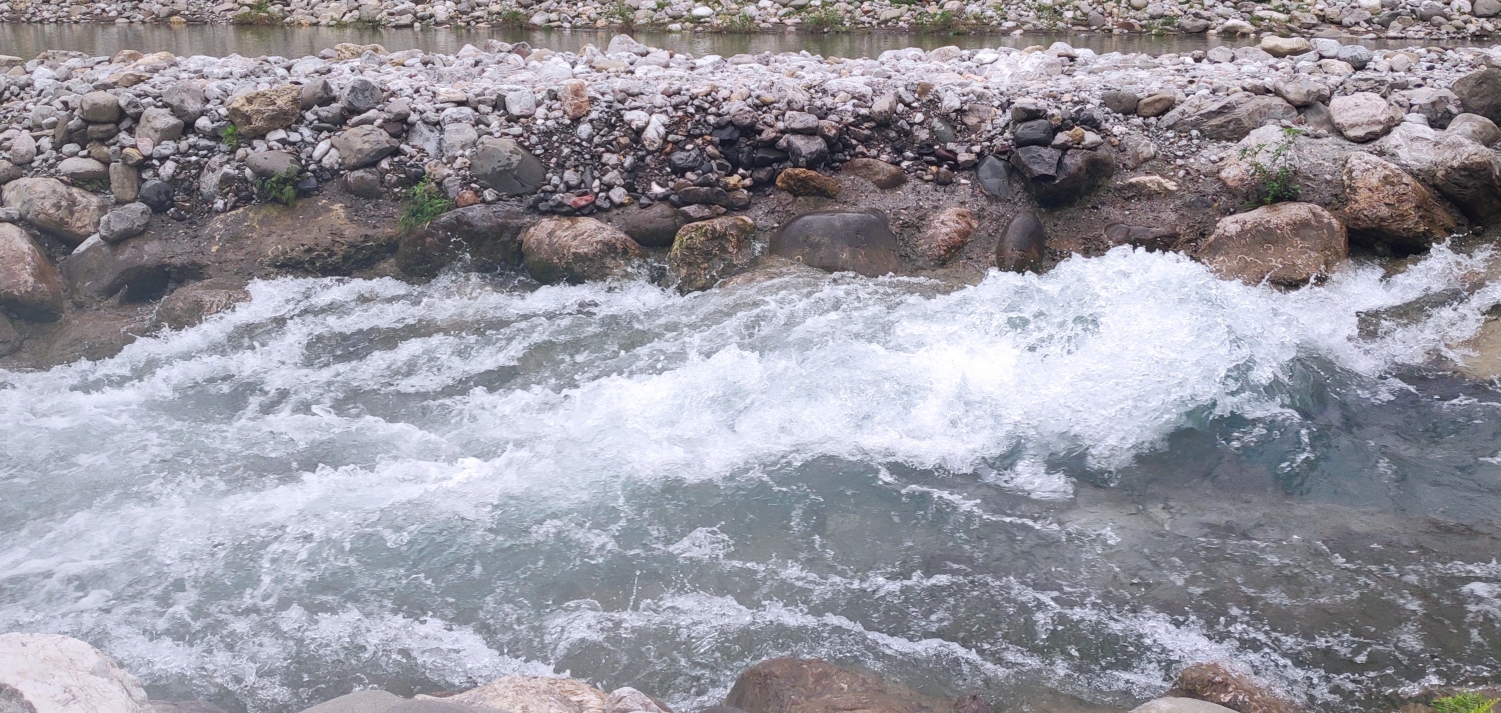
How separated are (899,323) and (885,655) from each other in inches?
96.1

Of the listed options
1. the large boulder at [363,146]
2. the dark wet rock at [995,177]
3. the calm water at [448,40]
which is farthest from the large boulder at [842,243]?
the calm water at [448,40]

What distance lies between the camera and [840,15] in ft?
45.3

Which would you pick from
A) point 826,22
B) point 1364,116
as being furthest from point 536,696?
point 826,22

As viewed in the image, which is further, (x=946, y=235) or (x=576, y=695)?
(x=946, y=235)

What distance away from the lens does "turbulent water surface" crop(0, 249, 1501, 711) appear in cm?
367

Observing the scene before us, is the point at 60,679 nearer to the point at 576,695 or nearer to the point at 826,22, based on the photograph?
the point at 576,695

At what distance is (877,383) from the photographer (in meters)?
5.21

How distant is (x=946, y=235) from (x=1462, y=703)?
3.93 m

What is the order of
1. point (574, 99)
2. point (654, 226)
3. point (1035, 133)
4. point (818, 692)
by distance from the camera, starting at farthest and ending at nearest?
1. point (574, 99)
2. point (1035, 133)
3. point (654, 226)
4. point (818, 692)

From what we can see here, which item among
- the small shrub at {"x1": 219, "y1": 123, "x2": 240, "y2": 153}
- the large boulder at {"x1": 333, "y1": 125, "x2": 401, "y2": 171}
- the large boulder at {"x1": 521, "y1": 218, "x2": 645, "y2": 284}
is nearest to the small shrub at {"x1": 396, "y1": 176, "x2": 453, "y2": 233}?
the large boulder at {"x1": 333, "y1": 125, "x2": 401, "y2": 171}

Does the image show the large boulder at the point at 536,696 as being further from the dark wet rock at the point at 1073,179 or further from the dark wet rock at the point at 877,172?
the dark wet rock at the point at 1073,179

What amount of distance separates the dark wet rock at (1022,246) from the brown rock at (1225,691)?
328 cm

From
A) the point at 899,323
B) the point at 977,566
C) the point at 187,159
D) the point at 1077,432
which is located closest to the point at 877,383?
the point at 899,323

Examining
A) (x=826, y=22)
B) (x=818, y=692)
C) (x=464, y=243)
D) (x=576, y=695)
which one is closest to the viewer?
(x=576, y=695)
